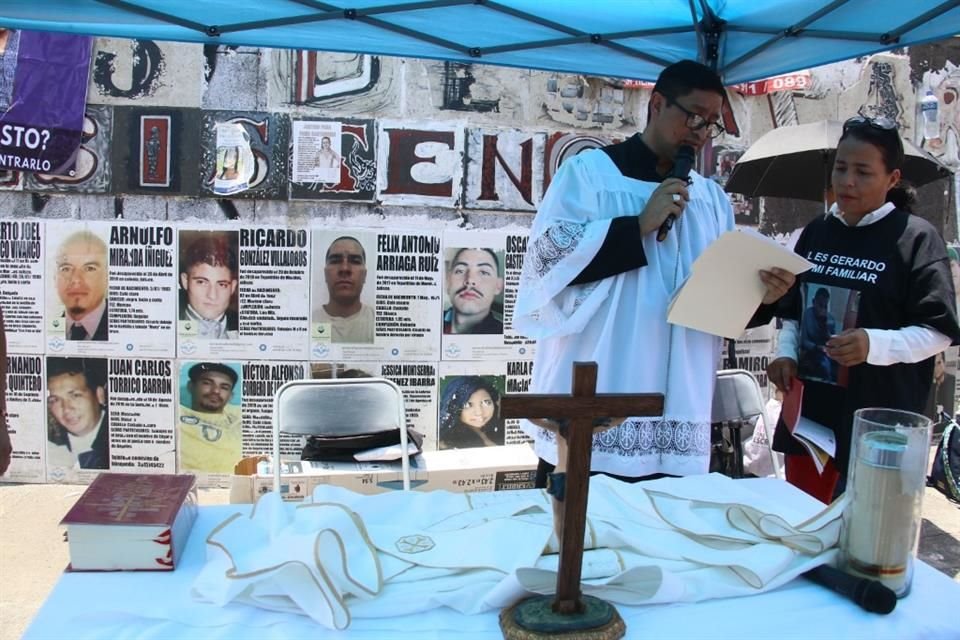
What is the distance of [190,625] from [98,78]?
155 inches

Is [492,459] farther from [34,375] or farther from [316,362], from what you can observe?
[34,375]

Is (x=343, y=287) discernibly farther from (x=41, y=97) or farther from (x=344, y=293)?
(x=41, y=97)

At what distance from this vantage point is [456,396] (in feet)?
15.4

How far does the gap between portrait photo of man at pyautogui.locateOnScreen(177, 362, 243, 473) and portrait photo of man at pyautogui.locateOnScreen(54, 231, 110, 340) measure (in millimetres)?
572

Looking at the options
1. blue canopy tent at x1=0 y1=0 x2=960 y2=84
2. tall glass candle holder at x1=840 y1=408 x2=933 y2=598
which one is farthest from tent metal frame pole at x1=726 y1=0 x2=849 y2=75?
tall glass candle holder at x1=840 y1=408 x2=933 y2=598

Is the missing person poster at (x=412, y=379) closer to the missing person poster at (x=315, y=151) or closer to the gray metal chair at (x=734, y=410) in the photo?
the missing person poster at (x=315, y=151)

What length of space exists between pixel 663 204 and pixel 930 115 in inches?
169

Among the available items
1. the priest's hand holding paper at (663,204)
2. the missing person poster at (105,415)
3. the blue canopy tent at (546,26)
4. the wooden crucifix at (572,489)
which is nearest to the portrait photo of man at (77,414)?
the missing person poster at (105,415)

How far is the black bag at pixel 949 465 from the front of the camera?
4.01 metres

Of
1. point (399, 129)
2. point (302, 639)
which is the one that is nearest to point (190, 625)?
point (302, 639)

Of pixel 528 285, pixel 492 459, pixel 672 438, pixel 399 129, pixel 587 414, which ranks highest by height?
pixel 399 129

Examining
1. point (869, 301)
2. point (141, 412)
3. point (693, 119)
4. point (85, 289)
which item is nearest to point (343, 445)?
point (141, 412)

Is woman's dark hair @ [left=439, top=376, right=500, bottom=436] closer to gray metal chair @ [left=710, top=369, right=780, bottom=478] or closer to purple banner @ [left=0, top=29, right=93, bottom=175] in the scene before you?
gray metal chair @ [left=710, top=369, right=780, bottom=478]

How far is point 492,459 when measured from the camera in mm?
4191
